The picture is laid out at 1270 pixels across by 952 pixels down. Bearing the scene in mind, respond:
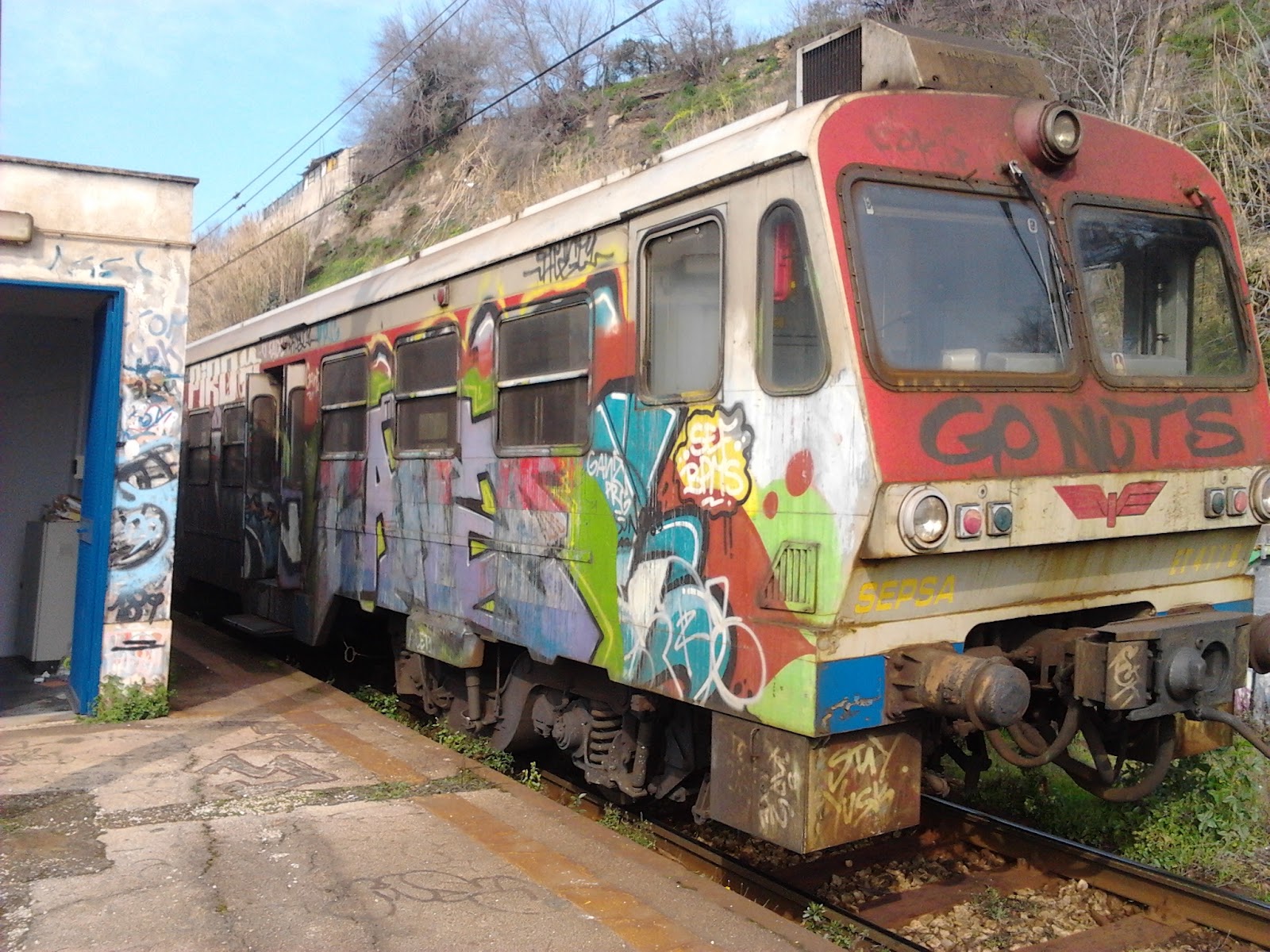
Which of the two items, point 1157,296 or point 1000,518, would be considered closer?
point 1000,518

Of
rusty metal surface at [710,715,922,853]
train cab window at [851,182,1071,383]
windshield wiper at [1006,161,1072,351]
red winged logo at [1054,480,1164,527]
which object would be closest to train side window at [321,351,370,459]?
rusty metal surface at [710,715,922,853]

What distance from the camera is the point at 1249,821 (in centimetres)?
618

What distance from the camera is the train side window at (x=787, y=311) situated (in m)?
4.43

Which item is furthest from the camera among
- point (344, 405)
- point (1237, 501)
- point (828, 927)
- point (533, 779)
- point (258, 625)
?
point (258, 625)

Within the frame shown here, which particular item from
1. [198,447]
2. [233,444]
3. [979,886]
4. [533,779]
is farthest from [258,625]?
[979,886]

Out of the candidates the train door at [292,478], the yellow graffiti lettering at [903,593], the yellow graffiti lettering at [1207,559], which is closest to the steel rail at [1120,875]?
the yellow graffiti lettering at [1207,559]

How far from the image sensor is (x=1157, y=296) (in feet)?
17.6

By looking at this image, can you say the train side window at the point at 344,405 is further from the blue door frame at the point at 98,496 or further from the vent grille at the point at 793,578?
the vent grille at the point at 793,578

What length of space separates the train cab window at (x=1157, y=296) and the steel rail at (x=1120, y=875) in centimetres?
225

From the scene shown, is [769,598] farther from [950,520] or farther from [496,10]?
[496,10]

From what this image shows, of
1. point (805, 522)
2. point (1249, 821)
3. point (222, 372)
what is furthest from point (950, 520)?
point (222, 372)

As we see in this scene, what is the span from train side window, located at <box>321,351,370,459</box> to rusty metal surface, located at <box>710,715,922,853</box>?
4606 millimetres

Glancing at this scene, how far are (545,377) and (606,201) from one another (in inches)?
38.7

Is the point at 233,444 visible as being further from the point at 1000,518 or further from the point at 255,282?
the point at 255,282
